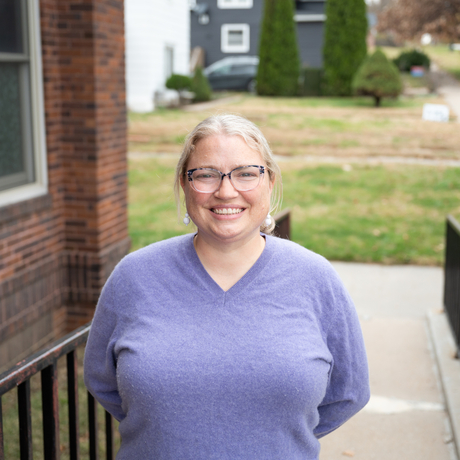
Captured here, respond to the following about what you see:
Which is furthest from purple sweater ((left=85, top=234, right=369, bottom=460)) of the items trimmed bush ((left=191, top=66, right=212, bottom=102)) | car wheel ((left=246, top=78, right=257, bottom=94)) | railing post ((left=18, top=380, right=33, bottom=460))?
car wheel ((left=246, top=78, right=257, bottom=94))

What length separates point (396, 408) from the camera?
4.24 m

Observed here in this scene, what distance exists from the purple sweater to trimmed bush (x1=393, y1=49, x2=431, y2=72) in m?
31.3

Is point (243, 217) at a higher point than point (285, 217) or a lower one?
higher

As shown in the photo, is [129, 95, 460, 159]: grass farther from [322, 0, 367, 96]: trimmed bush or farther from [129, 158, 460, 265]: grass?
[322, 0, 367, 96]: trimmed bush

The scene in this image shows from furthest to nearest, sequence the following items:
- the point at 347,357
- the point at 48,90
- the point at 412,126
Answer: the point at 412,126 < the point at 48,90 < the point at 347,357

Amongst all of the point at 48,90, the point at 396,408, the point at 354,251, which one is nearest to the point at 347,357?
the point at 396,408

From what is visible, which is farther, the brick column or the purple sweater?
the brick column

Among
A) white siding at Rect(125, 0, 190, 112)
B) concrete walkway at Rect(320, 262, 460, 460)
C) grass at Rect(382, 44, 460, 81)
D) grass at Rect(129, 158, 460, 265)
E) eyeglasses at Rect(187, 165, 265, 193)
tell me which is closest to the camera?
eyeglasses at Rect(187, 165, 265, 193)

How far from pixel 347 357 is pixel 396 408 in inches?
102

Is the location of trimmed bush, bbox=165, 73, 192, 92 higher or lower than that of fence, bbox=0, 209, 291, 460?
higher

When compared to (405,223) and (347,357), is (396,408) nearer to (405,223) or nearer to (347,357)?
(347,357)

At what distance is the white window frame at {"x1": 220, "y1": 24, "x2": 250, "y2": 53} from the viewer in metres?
31.8

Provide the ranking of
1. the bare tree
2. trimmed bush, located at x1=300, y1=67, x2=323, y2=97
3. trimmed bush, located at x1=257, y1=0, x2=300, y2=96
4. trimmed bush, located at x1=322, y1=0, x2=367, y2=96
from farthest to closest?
the bare tree
trimmed bush, located at x1=300, y1=67, x2=323, y2=97
trimmed bush, located at x1=257, y1=0, x2=300, y2=96
trimmed bush, located at x1=322, y1=0, x2=367, y2=96

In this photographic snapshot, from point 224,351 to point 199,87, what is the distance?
21.8 m
